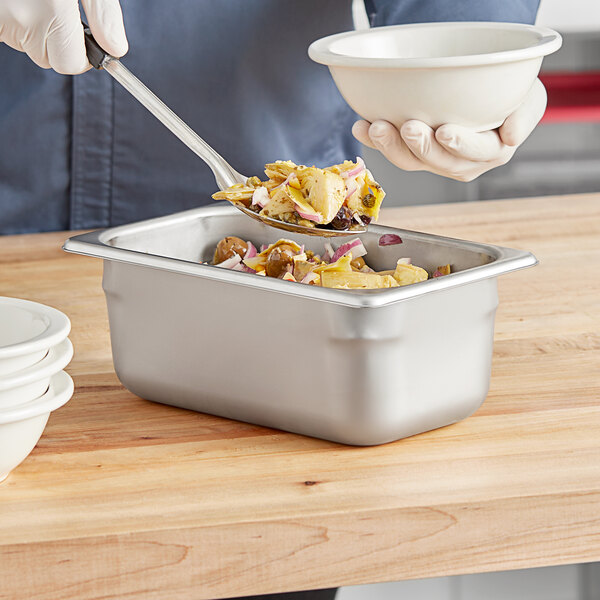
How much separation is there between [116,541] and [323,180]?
0.39 metres

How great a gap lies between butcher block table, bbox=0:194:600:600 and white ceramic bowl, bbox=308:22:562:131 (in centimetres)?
28

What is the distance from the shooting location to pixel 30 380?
67 centimetres

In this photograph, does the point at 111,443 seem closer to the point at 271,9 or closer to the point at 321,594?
the point at 321,594

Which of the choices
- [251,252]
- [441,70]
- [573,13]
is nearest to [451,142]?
[441,70]

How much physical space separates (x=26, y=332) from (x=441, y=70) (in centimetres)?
44

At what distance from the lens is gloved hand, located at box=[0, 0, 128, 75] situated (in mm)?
1032

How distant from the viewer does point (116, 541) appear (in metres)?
0.66

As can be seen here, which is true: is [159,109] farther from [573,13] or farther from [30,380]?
[573,13]

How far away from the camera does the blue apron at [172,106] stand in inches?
55.0

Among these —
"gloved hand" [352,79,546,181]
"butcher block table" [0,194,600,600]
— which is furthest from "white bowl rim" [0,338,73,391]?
"gloved hand" [352,79,546,181]

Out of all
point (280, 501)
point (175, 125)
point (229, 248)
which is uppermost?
point (175, 125)

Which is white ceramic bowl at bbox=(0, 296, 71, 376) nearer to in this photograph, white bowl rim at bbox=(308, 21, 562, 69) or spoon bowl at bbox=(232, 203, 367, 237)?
spoon bowl at bbox=(232, 203, 367, 237)

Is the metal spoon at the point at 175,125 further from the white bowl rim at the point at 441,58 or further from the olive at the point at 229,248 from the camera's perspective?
the white bowl rim at the point at 441,58

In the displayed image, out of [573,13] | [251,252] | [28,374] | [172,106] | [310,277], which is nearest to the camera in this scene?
[28,374]
